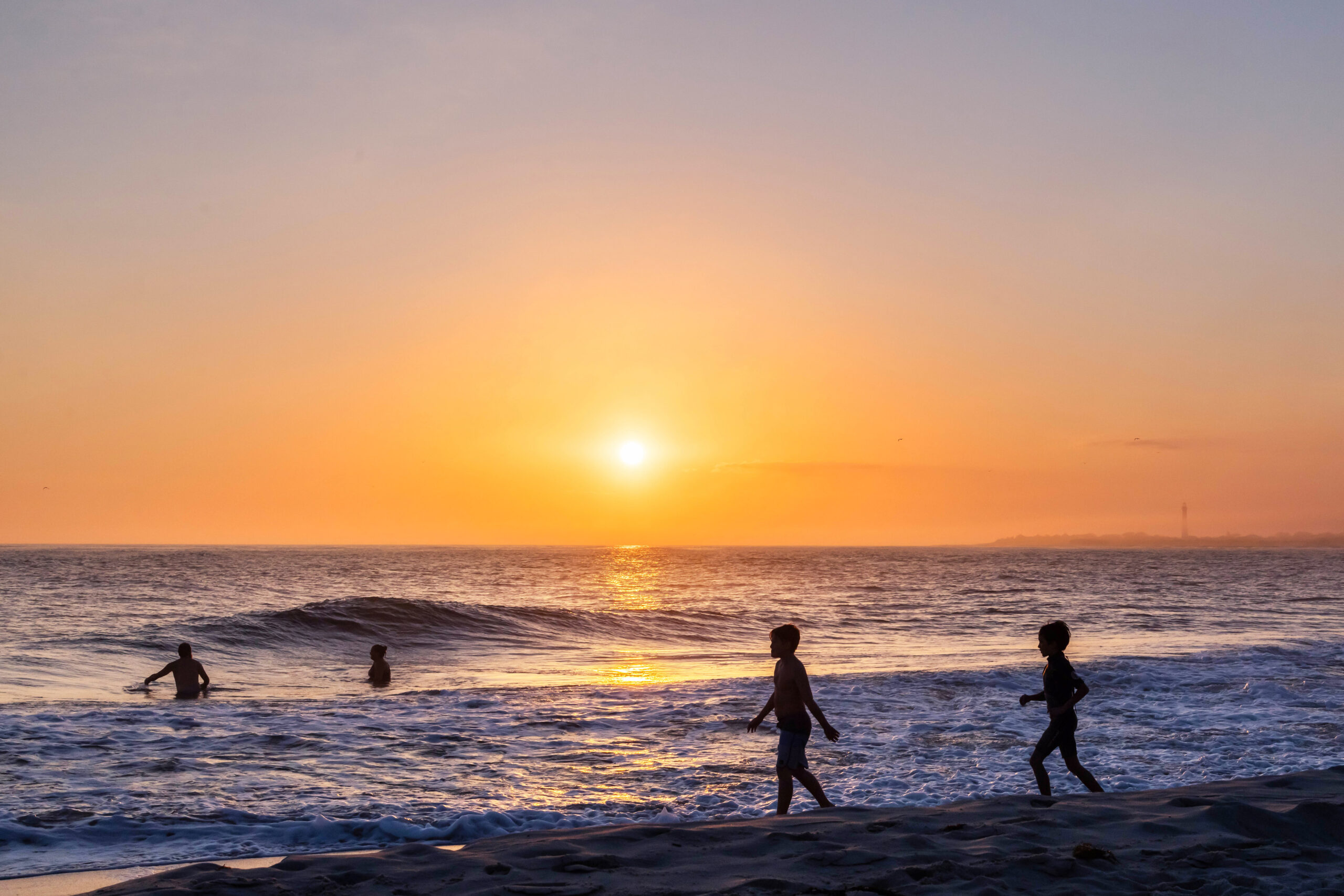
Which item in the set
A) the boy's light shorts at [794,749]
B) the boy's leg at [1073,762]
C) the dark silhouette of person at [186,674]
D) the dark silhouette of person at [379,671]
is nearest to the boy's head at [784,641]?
the boy's light shorts at [794,749]

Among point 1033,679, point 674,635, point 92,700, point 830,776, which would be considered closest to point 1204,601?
point 674,635

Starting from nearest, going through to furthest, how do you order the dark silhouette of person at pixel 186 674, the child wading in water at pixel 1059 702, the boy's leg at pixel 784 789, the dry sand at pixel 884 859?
the dry sand at pixel 884 859 < the boy's leg at pixel 784 789 < the child wading in water at pixel 1059 702 < the dark silhouette of person at pixel 186 674

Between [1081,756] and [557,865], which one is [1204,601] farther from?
[557,865]

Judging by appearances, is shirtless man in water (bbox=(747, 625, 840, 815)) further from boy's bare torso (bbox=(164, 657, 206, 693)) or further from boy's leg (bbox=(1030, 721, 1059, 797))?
boy's bare torso (bbox=(164, 657, 206, 693))

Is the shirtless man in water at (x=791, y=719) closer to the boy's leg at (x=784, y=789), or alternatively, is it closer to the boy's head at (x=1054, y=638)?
the boy's leg at (x=784, y=789)

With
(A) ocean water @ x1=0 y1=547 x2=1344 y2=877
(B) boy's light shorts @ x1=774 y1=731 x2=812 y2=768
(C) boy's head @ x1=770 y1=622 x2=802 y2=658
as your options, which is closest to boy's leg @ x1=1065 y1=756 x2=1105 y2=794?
(A) ocean water @ x1=0 y1=547 x2=1344 y2=877

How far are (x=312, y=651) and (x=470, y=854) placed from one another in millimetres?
23021

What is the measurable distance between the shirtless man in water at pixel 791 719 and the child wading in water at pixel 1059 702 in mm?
1954

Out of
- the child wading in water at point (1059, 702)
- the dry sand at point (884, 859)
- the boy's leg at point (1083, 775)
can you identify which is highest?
the child wading in water at point (1059, 702)

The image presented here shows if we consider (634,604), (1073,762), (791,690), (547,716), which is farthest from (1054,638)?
(634,604)

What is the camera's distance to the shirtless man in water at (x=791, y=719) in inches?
327

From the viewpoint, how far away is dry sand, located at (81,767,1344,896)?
5465mm

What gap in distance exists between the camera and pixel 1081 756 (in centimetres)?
1170

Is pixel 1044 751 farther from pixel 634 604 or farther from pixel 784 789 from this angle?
pixel 634 604
